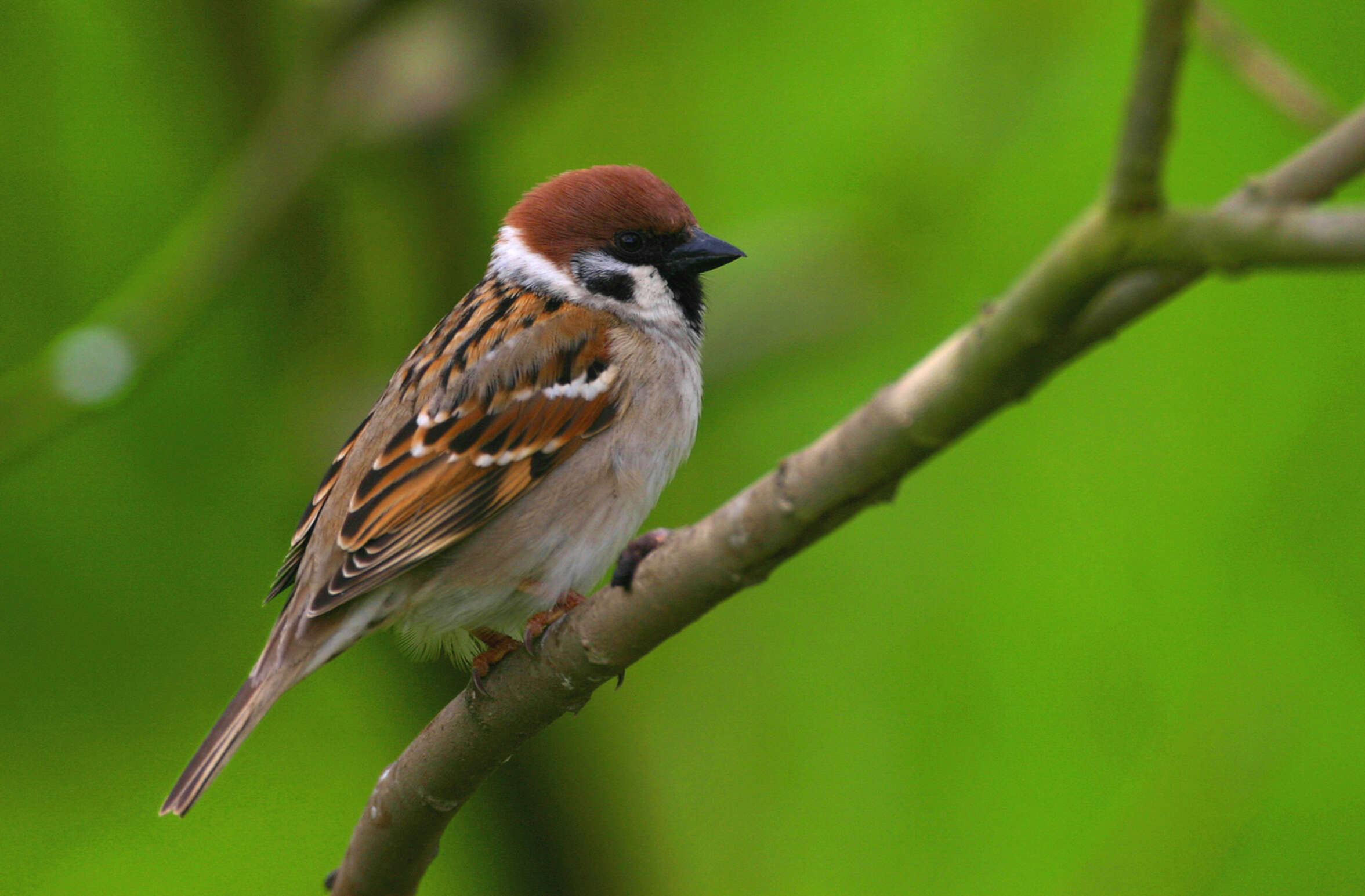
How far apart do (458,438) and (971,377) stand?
64.7 inches

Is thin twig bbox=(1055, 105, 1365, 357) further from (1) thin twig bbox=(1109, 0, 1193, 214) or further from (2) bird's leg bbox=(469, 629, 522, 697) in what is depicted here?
(2) bird's leg bbox=(469, 629, 522, 697)

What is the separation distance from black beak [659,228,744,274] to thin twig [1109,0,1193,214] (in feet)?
6.08

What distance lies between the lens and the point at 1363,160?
125 cm

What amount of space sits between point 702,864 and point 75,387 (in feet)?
7.31

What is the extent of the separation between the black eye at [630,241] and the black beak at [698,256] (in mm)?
70

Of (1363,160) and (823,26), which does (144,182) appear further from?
(1363,160)

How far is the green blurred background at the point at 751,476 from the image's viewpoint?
142 inches

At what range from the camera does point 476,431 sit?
2.77 meters

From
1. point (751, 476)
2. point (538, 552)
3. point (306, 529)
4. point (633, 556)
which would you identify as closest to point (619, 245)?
point (538, 552)

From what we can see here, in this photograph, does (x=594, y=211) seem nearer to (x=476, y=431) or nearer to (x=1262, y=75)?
(x=476, y=431)

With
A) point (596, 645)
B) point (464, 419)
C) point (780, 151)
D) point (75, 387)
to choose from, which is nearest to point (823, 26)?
point (780, 151)

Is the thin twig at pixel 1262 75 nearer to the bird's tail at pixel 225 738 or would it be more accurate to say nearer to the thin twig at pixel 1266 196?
the thin twig at pixel 1266 196

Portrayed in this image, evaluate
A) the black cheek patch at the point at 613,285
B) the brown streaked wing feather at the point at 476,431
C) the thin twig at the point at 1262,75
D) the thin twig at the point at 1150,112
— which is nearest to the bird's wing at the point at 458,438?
the brown streaked wing feather at the point at 476,431

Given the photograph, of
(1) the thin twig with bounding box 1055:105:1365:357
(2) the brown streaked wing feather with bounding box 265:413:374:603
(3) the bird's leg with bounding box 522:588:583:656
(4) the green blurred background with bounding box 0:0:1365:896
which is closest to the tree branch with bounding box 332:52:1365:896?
(1) the thin twig with bounding box 1055:105:1365:357
